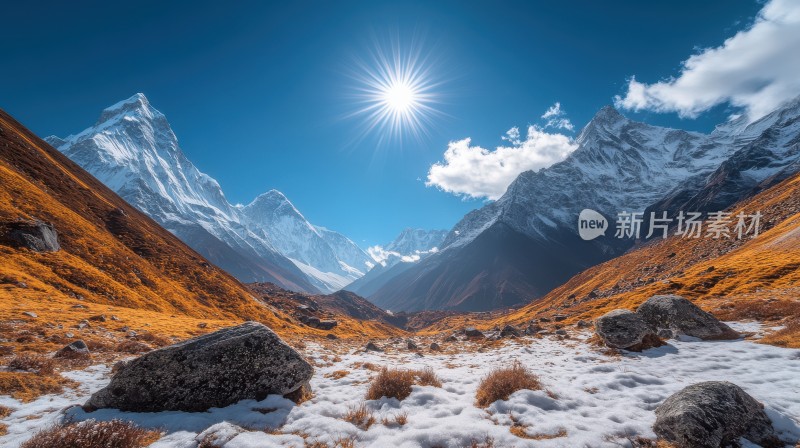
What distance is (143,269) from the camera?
4578 centimetres

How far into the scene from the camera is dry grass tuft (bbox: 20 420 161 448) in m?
6.21

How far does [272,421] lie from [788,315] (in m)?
29.0

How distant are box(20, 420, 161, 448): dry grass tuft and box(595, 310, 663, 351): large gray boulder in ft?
60.7

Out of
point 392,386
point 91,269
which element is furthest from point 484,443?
point 91,269

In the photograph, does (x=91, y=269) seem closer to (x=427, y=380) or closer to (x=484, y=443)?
(x=427, y=380)

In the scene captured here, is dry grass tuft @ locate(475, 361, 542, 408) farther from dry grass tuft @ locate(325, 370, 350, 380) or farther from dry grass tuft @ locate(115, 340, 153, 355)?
dry grass tuft @ locate(115, 340, 153, 355)

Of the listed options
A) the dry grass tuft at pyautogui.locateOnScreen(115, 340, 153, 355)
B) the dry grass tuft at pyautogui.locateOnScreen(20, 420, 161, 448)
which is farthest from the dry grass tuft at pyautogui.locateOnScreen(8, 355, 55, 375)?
the dry grass tuft at pyautogui.locateOnScreen(20, 420, 161, 448)

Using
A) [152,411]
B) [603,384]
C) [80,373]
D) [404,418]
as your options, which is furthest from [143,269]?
[603,384]

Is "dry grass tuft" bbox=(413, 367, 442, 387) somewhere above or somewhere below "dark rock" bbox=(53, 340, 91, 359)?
above

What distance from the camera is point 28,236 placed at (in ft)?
110

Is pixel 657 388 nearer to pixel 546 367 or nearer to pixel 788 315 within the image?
pixel 546 367

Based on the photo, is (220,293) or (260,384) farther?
(220,293)

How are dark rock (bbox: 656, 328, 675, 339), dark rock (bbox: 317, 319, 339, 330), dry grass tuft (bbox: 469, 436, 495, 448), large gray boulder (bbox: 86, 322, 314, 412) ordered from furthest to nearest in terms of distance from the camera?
1. dark rock (bbox: 317, 319, 339, 330)
2. dark rock (bbox: 656, 328, 675, 339)
3. large gray boulder (bbox: 86, 322, 314, 412)
4. dry grass tuft (bbox: 469, 436, 495, 448)

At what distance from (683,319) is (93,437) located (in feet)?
81.2
